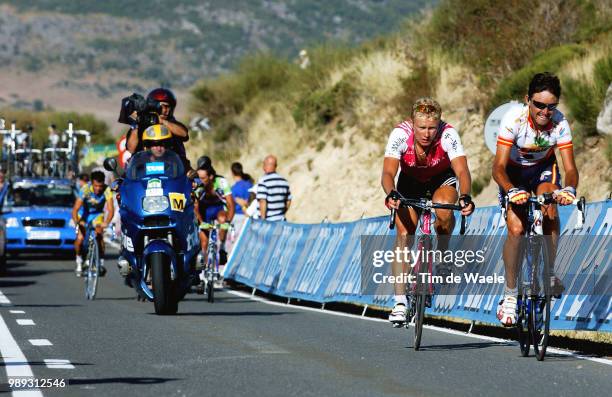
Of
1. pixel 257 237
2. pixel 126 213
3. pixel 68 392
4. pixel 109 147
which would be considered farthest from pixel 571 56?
pixel 109 147

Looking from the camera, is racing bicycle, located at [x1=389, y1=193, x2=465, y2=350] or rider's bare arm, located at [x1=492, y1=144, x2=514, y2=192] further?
racing bicycle, located at [x1=389, y1=193, x2=465, y2=350]

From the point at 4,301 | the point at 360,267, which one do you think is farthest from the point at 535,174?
the point at 4,301

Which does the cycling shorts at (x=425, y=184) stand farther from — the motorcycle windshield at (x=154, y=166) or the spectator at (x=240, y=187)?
the spectator at (x=240, y=187)

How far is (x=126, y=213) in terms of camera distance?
50.5ft

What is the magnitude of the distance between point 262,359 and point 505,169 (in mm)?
2415

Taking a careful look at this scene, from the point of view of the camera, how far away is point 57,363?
11.0m

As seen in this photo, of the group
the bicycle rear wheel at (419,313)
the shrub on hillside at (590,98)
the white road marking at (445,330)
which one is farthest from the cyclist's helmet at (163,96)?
the shrub on hillside at (590,98)

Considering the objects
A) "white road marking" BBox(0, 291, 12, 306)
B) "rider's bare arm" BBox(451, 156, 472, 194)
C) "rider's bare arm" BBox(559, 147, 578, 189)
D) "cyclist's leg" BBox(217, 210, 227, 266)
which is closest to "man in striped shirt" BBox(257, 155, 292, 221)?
"cyclist's leg" BBox(217, 210, 227, 266)

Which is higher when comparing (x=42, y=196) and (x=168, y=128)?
(x=168, y=128)

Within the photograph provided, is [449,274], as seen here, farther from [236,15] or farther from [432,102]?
[236,15]

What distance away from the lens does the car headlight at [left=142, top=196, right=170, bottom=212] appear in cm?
1512

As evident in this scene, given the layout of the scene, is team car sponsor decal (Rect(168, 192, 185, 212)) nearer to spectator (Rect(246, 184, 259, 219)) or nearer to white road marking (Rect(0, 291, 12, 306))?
white road marking (Rect(0, 291, 12, 306))

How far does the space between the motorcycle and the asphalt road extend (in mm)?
406

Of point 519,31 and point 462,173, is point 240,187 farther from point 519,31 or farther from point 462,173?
point 462,173
